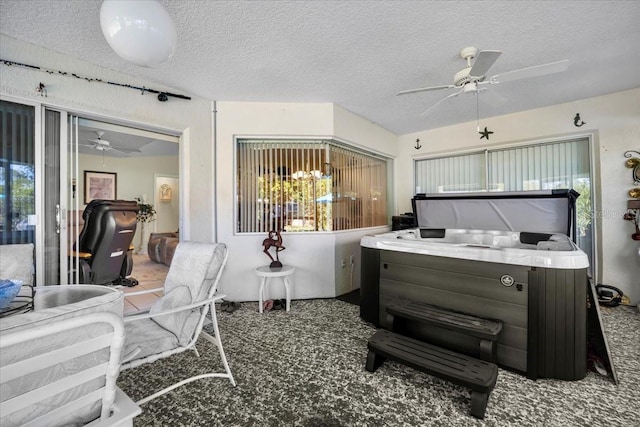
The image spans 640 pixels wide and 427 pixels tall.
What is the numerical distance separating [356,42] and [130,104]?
7.87 feet

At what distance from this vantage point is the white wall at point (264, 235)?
3541mm

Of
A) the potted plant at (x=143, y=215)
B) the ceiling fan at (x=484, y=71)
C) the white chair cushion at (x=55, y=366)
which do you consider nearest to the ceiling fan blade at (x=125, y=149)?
the potted plant at (x=143, y=215)

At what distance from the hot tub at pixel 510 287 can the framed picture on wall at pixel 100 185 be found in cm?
287

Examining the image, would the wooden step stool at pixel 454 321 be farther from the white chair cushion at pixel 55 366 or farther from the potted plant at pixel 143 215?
the potted plant at pixel 143 215

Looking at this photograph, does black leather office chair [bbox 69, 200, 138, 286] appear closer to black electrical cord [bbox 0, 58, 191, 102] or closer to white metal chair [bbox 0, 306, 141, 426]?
black electrical cord [bbox 0, 58, 191, 102]

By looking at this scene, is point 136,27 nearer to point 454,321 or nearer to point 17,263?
point 17,263

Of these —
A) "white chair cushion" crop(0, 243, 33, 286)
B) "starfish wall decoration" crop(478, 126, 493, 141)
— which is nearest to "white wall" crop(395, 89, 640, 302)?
"starfish wall decoration" crop(478, 126, 493, 141)

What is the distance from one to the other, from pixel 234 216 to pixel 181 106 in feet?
4.83

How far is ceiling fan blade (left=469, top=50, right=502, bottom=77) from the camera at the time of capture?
192cm

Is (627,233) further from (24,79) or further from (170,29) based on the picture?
(24,79)

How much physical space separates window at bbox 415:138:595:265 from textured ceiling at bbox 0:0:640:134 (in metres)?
0.81

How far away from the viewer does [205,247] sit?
1860 mm

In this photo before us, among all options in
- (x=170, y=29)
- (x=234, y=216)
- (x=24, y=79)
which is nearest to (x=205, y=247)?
(x=170, y=29)

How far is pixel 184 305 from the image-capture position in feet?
5.59
